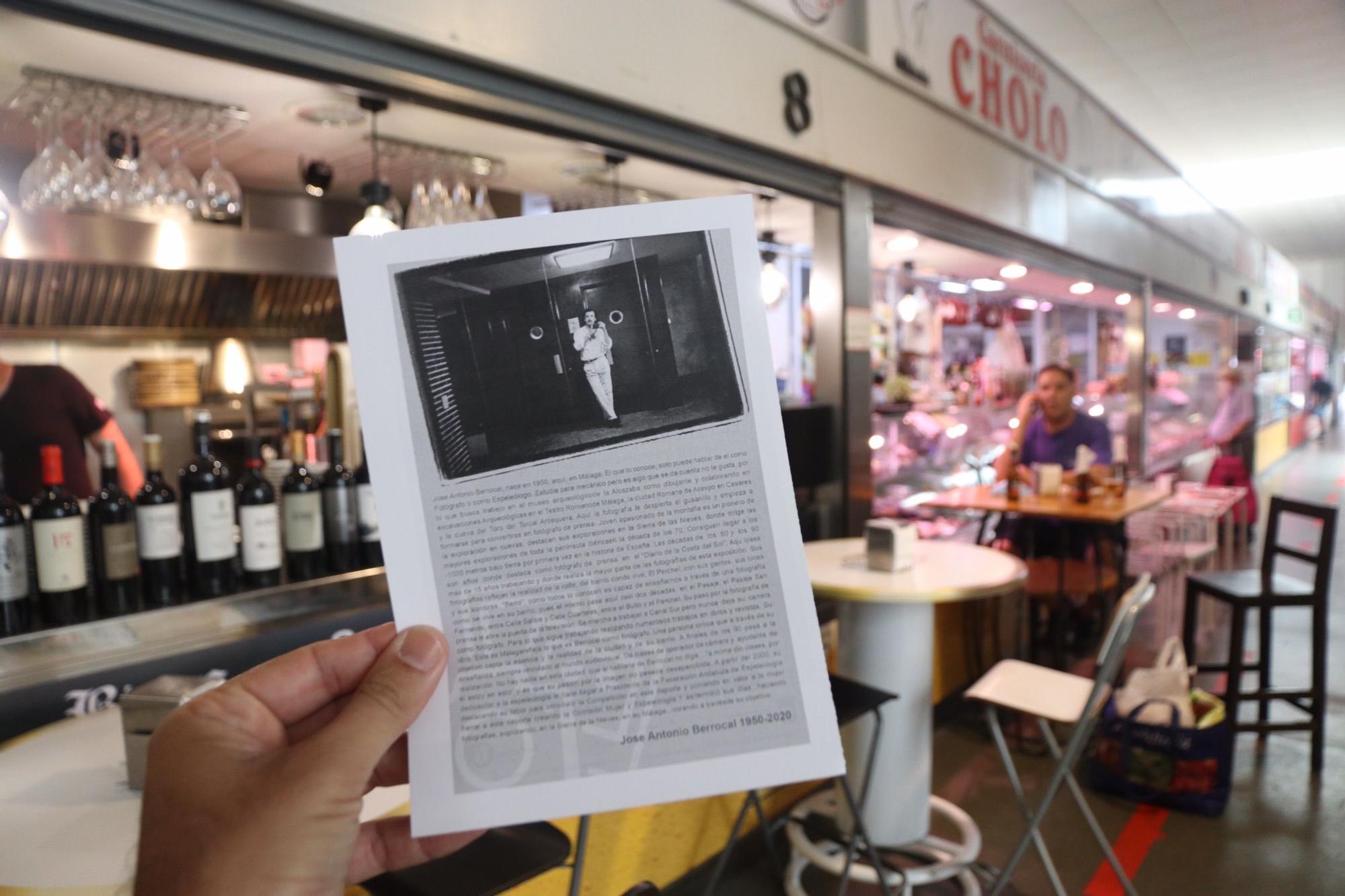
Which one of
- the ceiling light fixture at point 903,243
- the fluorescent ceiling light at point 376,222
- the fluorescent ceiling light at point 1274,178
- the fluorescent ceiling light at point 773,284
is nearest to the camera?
the fluorescent ceiling light at point 376,222

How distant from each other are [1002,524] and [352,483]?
4.36 metres

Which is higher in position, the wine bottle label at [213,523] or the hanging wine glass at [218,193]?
the hanging wine glass at [218,193]

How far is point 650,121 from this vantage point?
318 centimetres

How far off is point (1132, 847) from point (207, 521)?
131 inches

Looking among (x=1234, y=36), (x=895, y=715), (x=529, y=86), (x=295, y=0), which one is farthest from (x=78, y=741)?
(x=1234, y=36)

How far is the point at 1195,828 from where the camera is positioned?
10.9 feet

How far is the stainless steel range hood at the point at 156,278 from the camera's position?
461cm

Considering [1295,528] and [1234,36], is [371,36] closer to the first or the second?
[1234,36]

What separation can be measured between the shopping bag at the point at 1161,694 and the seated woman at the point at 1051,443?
5.83ft

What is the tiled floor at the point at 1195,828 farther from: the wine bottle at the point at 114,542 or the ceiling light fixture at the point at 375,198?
the ceiling light fixture at the point at 375,198

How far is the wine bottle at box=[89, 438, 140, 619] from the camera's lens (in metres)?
2.16

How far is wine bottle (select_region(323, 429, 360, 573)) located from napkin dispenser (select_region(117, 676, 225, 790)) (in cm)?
100

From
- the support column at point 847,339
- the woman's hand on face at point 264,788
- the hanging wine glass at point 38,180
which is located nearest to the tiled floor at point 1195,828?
the support column at point 847,339

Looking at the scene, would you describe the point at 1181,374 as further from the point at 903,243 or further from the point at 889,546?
the point at 889,546
